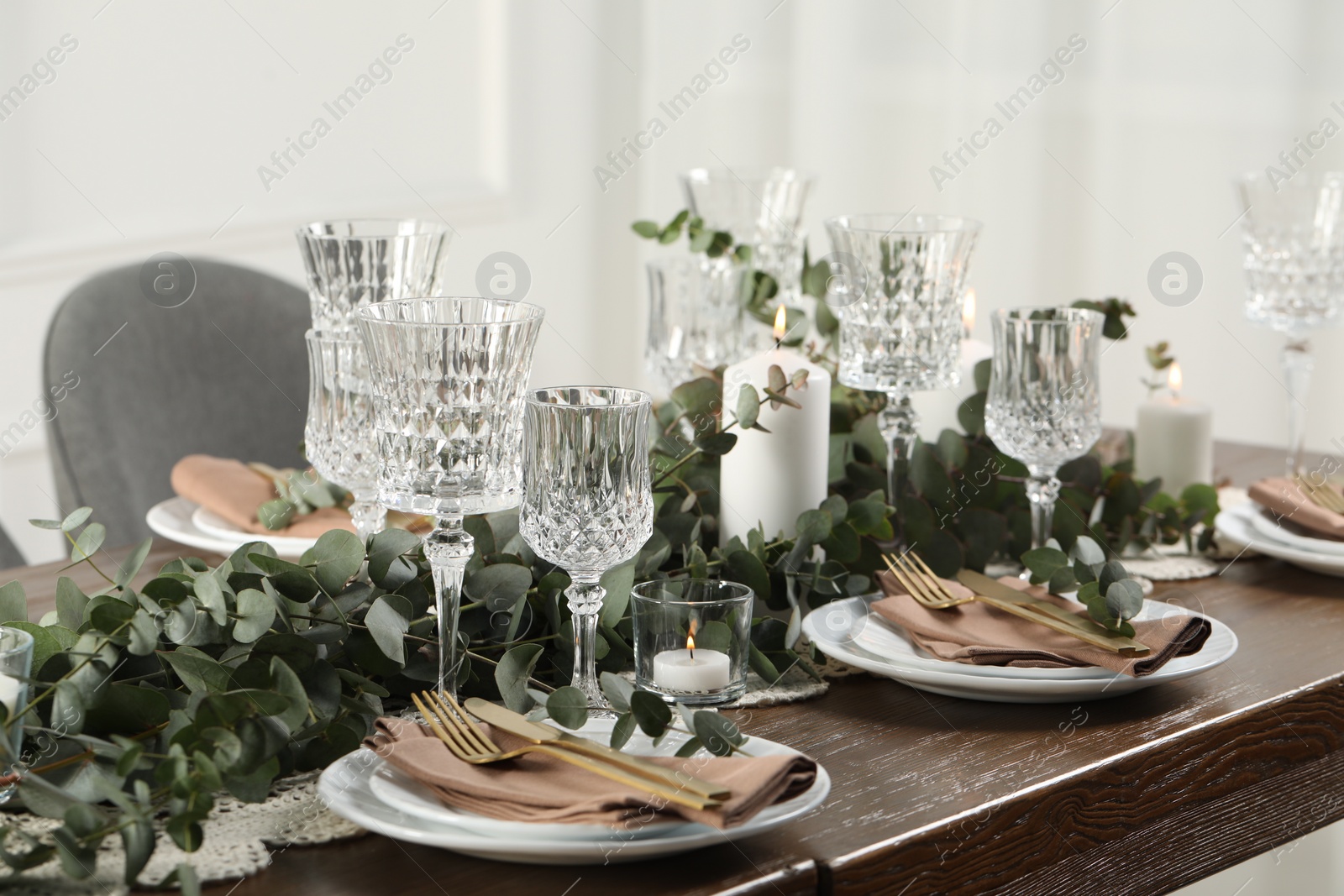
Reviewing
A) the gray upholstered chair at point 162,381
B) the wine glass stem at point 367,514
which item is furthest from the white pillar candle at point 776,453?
the gray upholstered chair at point 162,381

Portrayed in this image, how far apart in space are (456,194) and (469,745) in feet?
10.3

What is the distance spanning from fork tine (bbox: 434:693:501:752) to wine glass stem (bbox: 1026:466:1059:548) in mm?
604

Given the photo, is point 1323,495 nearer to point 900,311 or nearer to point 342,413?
point 900,311

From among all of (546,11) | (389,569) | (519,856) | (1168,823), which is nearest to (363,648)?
(389,569)

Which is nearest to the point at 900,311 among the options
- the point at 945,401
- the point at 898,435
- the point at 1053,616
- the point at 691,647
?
the point at 898,435

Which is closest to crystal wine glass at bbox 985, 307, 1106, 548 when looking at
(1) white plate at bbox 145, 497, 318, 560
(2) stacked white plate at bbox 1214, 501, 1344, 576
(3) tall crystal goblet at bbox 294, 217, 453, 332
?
(2) stacked white plate at bbox 1214, 501, 1344, 576

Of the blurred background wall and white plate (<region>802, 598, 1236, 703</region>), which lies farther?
the blurred background wall

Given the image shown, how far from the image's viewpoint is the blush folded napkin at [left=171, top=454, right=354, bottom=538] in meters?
1.45

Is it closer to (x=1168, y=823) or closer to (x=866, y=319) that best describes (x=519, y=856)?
(x=1168, y=823)

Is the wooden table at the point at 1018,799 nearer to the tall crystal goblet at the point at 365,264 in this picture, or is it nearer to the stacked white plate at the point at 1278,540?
the stacked white plate at the point at 1278,540

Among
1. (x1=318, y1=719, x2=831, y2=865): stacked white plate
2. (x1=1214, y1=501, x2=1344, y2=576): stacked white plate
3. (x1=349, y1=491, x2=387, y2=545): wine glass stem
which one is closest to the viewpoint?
(x1=318, y1=719, x2=831, y2=865): stacked white plate

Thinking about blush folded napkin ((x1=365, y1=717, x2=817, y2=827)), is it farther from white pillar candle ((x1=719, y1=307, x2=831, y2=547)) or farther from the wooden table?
white pillar candle ((x1=719, y1=307, x2=831, y2=547))

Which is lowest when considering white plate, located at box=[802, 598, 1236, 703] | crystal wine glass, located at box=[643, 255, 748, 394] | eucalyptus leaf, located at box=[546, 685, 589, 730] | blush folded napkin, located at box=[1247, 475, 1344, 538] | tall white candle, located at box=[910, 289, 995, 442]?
white plate, located at box=[802, 598, 1236, 703]

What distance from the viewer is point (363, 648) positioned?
3.10 ft
